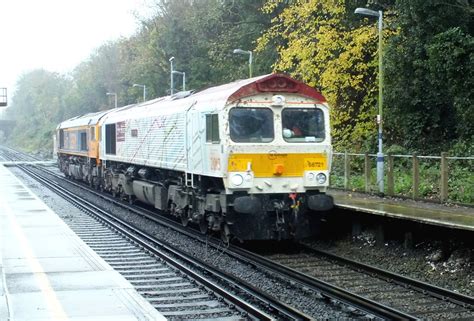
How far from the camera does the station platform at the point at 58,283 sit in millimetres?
7797

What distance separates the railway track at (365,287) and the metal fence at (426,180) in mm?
3742

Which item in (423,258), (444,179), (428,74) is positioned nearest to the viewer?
(423,258)

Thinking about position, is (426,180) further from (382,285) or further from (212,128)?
(382,285)

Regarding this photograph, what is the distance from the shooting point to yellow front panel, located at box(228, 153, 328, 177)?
12484 mm

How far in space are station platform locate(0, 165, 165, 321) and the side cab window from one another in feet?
10.6

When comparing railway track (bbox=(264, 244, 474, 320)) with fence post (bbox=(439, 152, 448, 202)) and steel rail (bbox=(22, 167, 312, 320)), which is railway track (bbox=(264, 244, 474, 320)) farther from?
fence post (bbox=(439, 152, 448, 202))

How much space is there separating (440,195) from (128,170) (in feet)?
34.0

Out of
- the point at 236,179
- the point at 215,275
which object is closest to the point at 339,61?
the point at 236,179


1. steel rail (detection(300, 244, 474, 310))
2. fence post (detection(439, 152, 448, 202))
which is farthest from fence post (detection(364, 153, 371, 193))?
steel rail (detection(300, 244, 474, 310))

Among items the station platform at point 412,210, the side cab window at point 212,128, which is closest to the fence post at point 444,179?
the station platform at point 412,210

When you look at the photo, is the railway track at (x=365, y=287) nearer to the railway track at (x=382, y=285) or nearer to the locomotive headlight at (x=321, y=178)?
the railway track at (x=382, y=285)

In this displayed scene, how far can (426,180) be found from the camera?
637 inches

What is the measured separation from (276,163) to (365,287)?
356 centimetres

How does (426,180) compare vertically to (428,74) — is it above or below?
below
